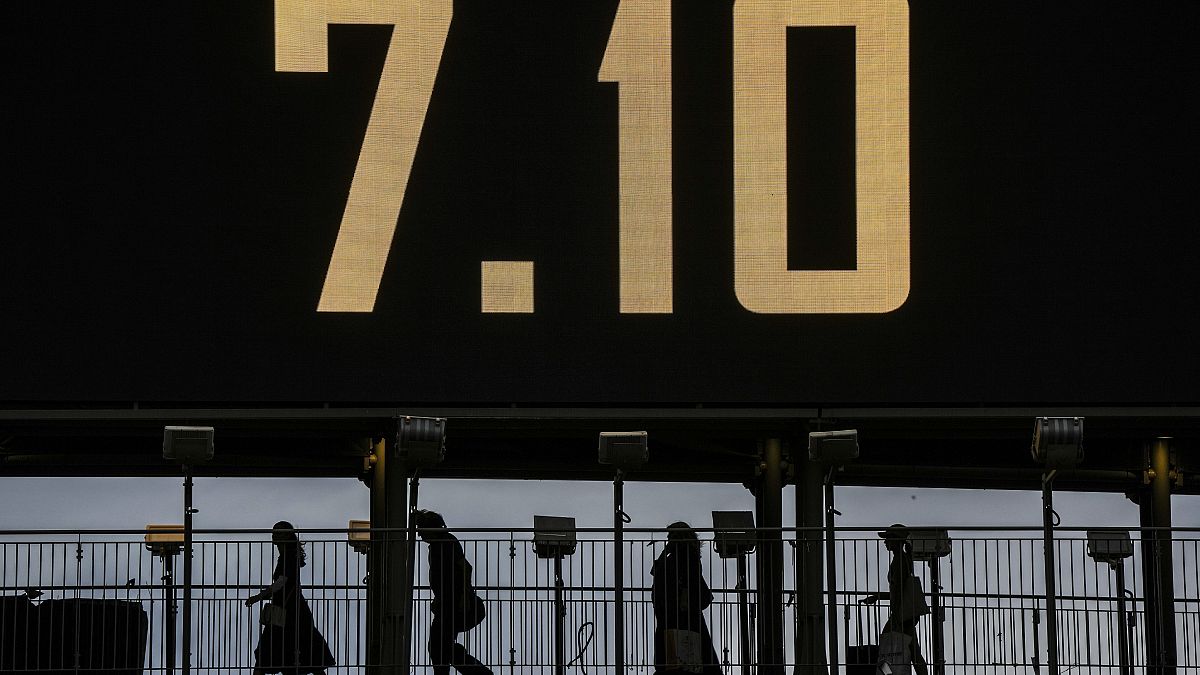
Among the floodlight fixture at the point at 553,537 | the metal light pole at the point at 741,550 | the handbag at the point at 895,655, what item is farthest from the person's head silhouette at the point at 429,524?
the handbag at the point at 895,655

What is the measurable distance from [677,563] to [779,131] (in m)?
2.71

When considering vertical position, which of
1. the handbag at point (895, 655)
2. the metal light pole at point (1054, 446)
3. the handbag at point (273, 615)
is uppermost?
the metal light pole at point (1054, 446)

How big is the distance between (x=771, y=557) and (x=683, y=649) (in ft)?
3.80

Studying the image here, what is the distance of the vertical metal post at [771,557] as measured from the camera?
41.0 ft

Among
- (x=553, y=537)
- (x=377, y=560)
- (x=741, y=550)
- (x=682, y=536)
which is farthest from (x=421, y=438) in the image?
(x=741, y=550)

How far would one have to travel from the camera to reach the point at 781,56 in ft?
36.0

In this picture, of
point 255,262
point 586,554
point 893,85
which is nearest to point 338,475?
point 586,554

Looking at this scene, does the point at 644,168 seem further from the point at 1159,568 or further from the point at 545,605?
the point at 1159,568

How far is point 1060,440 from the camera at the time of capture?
1048cm

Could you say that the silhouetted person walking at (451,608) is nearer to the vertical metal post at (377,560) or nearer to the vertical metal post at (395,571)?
the vertical metal post at (395,571)

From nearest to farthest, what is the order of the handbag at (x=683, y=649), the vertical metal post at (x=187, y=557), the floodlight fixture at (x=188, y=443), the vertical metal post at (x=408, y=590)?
1. the floodlight fixture at (x=188, y=443)
2. the vertical metal post at (x=187, y=557)
3. the vertical metal post at (x=408, y=590)
4. the handbag at (x=683, y=649)

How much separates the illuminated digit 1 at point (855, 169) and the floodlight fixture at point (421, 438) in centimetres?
196

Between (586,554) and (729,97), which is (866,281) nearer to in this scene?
(729,97)

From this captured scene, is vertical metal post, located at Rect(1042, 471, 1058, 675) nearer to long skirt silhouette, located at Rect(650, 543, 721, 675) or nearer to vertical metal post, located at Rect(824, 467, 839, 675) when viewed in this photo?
vertical metal post, located at Rect(824, 467, 839, 675)
